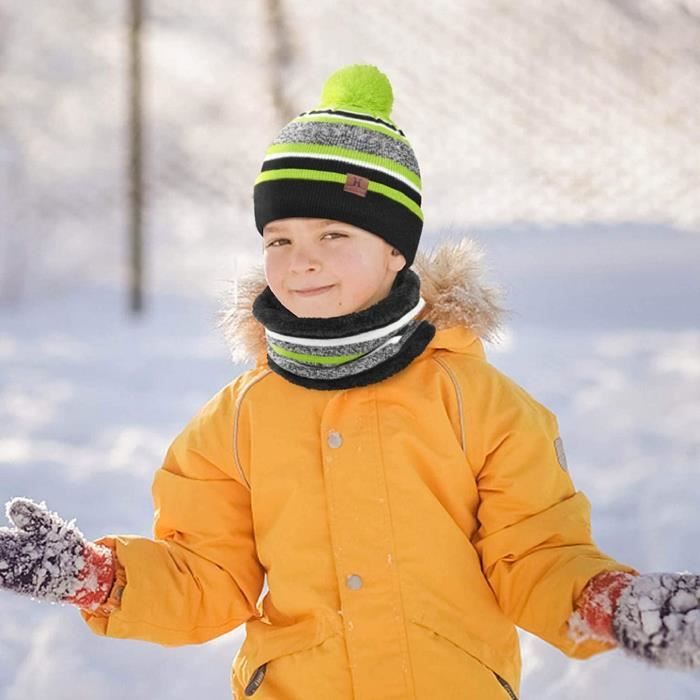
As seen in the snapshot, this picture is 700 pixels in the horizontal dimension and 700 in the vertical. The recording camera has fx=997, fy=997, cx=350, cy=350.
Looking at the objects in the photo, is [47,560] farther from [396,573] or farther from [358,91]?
[358,91]

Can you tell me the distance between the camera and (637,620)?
4.20 ft

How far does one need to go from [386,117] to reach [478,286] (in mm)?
341

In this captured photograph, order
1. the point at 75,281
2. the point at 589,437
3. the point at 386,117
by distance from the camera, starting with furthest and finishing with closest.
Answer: the point at 75,281, the point at 589,437, the point at 386,117

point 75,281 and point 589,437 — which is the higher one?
point 75,281

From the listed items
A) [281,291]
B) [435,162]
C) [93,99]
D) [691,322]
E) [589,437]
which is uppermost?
[93,99]

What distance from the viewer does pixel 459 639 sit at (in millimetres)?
1579

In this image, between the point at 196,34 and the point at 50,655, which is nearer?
the point at 50,655

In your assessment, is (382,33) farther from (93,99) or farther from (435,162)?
(93,99)

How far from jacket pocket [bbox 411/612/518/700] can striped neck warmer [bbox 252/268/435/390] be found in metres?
0.38

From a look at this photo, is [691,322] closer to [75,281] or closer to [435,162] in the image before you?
[435,162]

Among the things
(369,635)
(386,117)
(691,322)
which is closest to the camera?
(369,635)

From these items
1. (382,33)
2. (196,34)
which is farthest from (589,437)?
(196,34)

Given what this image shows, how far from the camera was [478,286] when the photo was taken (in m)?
1.78

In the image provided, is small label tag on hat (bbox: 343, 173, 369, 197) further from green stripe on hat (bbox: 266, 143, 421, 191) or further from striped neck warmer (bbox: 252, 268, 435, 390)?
striped neck warmer (bbox: 252, 268, 435, 390)
